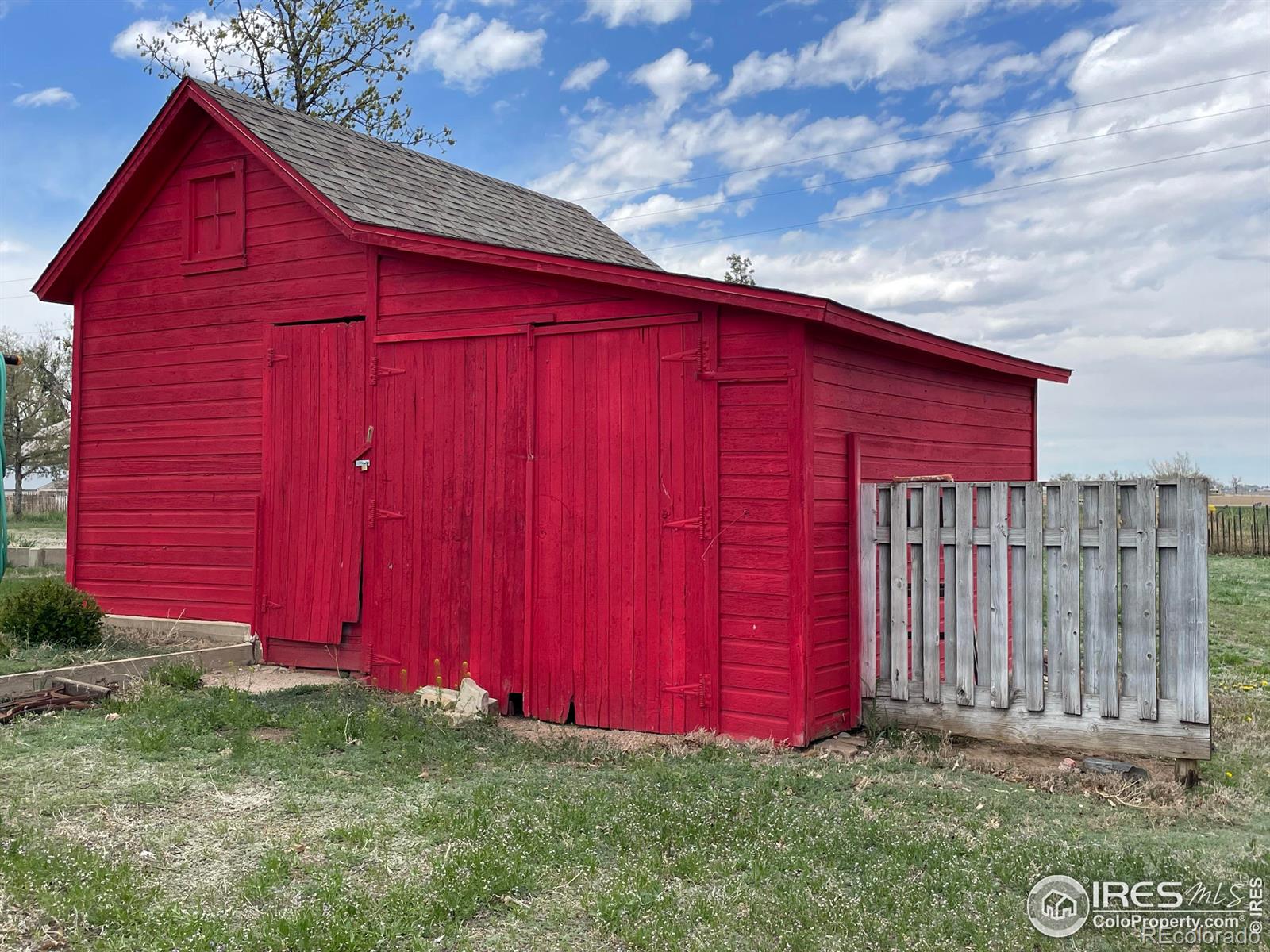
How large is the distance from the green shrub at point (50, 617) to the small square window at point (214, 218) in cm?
350

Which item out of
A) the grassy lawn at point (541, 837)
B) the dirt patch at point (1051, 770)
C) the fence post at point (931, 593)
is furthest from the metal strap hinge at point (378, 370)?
the dirt patch at point (1051, 770)

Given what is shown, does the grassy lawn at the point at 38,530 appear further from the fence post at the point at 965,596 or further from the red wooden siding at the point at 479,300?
the fence post at the point at 965,596

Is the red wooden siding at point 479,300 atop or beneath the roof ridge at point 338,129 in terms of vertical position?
beneath

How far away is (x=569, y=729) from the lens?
7.75 m

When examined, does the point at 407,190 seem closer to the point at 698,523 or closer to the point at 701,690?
the point at 698,523

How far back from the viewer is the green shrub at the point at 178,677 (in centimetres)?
841

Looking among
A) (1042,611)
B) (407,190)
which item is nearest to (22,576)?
(407,190)

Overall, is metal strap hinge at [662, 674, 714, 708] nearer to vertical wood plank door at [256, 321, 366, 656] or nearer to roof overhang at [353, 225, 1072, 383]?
roof overhang at [353, 225, 1072, 383]

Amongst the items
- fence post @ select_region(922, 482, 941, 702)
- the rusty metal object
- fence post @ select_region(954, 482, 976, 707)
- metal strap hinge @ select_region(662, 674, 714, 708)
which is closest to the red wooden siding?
fence post @ select_region(922, 482, 941, 702)

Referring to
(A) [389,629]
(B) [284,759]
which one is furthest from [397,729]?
(A) [389,629]

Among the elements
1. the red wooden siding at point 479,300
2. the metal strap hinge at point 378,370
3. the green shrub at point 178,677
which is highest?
the red wooden siding at point 479,300

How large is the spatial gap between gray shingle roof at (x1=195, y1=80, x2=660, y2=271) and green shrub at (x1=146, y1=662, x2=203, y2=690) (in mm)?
4047

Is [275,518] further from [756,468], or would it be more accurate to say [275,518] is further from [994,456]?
[994,456]

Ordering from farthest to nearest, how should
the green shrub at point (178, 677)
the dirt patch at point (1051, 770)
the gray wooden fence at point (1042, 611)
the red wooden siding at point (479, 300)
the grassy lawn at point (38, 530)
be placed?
the grassy lawn at point (38, 530) < the green shrub at point (178, 677) < the red wooden siding at point (479, 300) < the gray wooden fence at point (1042, 611) < the dirt patch at point (1051, 770)
